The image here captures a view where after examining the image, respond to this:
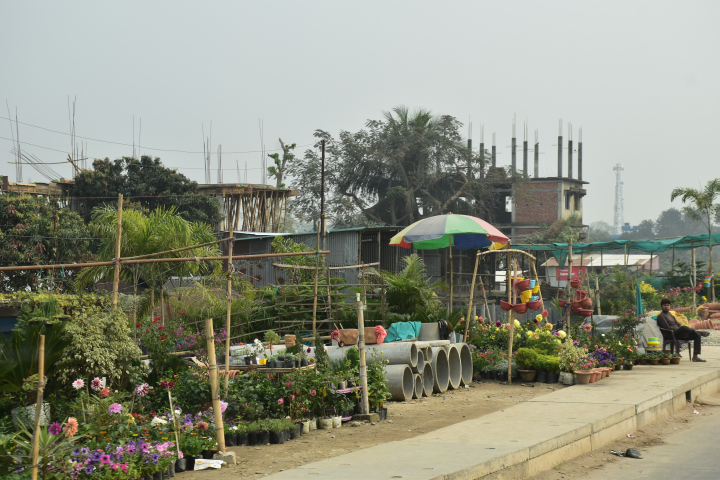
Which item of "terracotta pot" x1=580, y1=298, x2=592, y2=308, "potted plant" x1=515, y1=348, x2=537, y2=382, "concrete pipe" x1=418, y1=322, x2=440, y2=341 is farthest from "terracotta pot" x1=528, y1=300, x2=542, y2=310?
"concrete pipe" x1=418, y1=322, x2=440, y2=341

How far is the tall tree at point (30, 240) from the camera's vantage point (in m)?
Result: 20.0

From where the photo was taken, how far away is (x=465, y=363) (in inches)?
487

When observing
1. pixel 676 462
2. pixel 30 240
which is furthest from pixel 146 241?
pixel 676 462

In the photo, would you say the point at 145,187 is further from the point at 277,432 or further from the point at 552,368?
the point at 277,432

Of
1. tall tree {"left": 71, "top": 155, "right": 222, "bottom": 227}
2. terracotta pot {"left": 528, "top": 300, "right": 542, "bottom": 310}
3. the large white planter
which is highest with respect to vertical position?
tall tree {"left": 71, "top": 155, "right": 222, "bottom": 227}

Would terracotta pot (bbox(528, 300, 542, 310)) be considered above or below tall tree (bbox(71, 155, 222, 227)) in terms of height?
below

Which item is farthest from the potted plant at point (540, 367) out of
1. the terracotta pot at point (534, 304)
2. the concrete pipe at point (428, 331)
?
the concrete pipe at point (428, 331)

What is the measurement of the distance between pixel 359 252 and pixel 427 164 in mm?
18954

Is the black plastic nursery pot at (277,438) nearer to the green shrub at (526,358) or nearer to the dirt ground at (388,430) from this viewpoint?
the dirt ground at (388,430)

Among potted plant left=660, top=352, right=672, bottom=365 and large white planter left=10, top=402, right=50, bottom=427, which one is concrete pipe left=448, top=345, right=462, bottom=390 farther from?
large white planter left=10, top=402, right=50, bottom=427

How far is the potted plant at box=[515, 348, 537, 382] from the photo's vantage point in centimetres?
1219

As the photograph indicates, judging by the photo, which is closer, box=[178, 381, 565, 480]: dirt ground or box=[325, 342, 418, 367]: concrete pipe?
box=[178, 381, 565, 480]: dirt ground

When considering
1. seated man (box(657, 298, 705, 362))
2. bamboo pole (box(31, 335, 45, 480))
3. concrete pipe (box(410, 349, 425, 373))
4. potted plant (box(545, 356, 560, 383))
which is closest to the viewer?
bamboo pole (box(31, 335, 45, 480))

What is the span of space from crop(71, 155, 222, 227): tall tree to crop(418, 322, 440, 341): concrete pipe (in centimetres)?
1814
